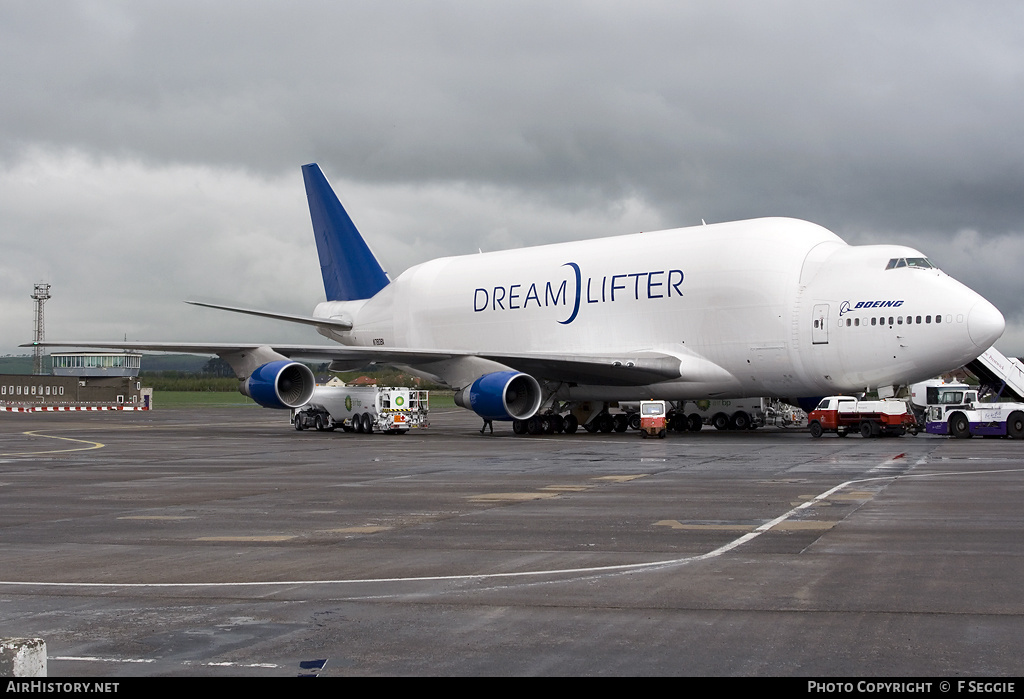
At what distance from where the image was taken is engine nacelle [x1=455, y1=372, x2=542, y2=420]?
35812 mm

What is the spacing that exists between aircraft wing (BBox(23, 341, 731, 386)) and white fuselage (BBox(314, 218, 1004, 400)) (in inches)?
8.1

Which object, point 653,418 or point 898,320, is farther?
point 653,418

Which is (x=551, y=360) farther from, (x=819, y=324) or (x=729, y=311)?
(x=819, y=324)

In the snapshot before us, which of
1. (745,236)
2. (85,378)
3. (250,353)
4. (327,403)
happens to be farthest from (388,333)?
(85,378)

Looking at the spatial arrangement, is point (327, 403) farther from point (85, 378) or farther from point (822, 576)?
point (85, 378)

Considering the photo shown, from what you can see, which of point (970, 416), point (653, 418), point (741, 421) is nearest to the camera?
point (970, 416)

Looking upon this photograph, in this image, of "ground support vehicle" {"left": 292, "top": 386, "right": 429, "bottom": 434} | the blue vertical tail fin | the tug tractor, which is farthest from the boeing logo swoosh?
the blue vertical tail fin

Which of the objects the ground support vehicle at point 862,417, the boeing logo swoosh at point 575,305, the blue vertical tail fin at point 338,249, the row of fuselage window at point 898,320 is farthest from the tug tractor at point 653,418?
the blue vertical tail fin at point 338,249

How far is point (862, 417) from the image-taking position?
1321 inches

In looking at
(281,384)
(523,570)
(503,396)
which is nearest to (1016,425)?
(503,396)

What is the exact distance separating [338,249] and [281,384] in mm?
12689

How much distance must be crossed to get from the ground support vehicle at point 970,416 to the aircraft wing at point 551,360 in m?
7.11

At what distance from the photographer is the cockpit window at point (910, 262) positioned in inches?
1257

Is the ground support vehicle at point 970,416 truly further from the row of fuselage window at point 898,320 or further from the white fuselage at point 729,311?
the row of fuselage window at point 898,320
